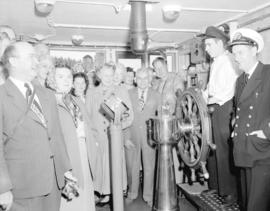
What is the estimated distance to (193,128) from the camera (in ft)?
6.87

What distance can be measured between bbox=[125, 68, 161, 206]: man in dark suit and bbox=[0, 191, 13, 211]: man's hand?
1.57m

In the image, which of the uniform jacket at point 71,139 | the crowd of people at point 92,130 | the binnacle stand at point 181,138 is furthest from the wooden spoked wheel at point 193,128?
the uniform jacket at point 71,139

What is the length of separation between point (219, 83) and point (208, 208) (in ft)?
3.25

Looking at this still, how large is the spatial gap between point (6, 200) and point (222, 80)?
1736mm

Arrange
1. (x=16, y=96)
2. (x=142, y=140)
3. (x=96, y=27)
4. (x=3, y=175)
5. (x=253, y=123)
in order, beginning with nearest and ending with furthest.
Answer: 1. (x=3, y=175)
2. (x=16, y=96)
3. (x=253, y=123)
4. (x=142, y=140)
5. (x=96, y=27)

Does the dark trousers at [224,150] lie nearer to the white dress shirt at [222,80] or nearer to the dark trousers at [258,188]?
the white dress shirt at [222,80]

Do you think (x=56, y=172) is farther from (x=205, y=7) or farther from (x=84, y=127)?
(x=205, y=7)

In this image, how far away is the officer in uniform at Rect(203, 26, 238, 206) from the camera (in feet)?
7.54

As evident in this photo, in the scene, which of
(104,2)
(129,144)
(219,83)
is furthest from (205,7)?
(129,144)

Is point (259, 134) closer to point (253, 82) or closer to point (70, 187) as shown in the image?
point (253, 82)

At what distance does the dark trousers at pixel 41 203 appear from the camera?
4.87 ft

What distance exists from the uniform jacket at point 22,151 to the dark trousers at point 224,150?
1392 millimetres

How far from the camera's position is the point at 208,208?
2.26 m

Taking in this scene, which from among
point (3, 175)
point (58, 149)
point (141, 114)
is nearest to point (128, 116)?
point (141, 114)
